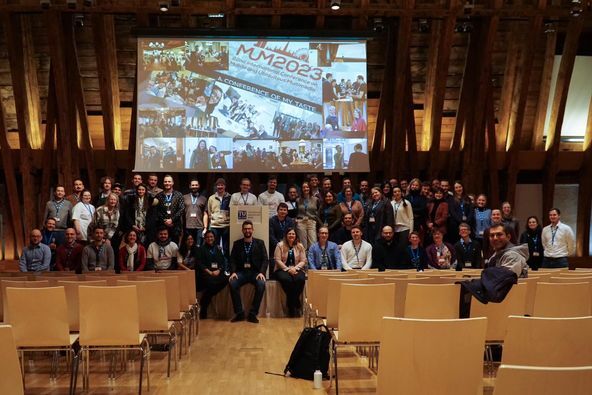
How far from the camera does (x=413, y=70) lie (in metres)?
12.2

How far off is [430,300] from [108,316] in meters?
2.17

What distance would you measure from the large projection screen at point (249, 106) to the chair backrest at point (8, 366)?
8.35 metres

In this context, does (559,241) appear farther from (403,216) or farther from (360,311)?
(360,311)

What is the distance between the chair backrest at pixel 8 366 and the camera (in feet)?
9.12

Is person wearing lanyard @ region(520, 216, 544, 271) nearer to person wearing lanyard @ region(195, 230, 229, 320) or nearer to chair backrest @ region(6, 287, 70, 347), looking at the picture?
person wearing lanyard @ region(195, 230, 229, 320)

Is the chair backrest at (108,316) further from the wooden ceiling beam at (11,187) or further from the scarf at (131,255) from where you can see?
the wooden ceiling beam at (11,187)

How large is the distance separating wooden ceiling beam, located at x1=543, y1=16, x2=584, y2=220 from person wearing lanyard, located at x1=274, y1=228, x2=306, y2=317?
5.82m

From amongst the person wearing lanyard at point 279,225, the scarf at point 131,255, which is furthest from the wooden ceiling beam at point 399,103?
the scarf at point 131,255

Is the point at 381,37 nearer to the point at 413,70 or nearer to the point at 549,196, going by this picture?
the point at 413,70

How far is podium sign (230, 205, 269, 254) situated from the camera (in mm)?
8930

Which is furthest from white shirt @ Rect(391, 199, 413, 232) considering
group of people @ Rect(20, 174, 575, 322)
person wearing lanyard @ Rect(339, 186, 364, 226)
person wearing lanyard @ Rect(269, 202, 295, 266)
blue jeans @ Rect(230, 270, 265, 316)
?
blue jeans @ Rect(230, 270, 265, 316)

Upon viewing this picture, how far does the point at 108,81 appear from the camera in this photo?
36.5ft

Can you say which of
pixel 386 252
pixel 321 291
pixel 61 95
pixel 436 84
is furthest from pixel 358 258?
pixel 61 95

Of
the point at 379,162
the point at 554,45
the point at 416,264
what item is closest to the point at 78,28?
the point at 379,162
